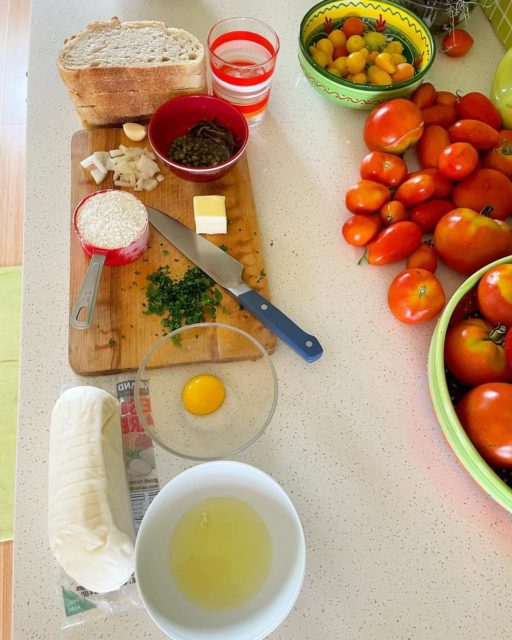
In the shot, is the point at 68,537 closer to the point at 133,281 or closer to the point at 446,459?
the point at 133,281

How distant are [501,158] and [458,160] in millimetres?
110

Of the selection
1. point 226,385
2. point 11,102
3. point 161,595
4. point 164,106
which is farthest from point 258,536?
point 11,102

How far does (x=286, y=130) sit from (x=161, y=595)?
2.95 ft

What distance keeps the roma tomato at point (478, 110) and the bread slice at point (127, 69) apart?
523 mm

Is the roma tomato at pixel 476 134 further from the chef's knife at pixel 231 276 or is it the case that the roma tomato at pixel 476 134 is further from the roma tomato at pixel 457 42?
the chef's knife at pixel 231 276

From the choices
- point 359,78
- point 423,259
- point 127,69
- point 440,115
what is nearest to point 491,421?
point 423,259

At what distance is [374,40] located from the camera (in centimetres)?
110

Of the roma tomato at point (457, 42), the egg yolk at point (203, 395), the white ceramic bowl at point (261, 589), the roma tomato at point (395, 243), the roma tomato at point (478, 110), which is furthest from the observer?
the roma tomato at point (457, 42)

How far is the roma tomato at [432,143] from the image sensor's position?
100cm

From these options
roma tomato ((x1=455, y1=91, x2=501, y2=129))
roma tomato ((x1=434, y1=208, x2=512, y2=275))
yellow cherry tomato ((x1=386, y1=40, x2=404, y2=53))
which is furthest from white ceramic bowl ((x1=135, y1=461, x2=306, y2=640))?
yellow cherry tomato ((x1=386, y1=40, x2=404, y2=53))

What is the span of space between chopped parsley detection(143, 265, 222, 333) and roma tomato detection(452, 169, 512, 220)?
0.48 metres

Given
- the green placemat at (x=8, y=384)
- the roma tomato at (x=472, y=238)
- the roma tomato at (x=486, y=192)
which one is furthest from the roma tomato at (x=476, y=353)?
the green placemat at (x=8, y=384)

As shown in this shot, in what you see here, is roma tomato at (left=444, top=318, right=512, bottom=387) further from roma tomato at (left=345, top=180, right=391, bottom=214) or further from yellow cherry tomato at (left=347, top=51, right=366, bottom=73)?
yellow cherry tomato at (left=347, top=51, right=366, bottom=73)

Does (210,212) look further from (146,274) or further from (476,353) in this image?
(476,353)
